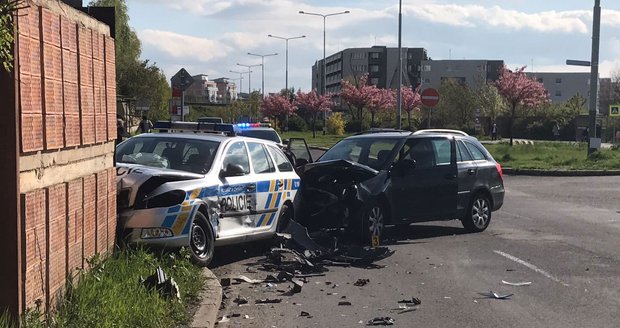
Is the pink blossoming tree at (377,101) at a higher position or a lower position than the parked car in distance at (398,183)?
higher

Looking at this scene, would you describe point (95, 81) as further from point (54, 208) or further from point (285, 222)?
point (285, 222)

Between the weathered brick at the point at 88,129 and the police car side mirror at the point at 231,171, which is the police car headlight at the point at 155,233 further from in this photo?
the weathered brick at the point at 88,129

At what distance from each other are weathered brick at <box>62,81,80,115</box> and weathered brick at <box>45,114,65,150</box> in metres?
0.17

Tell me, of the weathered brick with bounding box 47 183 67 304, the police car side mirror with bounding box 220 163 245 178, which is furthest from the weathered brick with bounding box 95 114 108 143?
the police car side mirror with bounding box 220 163 245 178

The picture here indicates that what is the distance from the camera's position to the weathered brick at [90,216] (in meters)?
6.49

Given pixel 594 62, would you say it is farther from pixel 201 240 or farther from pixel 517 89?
pixel 201 240

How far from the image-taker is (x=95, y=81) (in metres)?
6.82

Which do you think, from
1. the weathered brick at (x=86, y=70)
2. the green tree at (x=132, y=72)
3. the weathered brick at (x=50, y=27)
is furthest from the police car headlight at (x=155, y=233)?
the green tree at (x=132, y=72)

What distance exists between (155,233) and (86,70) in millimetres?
2510

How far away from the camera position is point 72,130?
20.0 ft

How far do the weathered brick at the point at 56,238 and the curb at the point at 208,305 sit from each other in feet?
3.66

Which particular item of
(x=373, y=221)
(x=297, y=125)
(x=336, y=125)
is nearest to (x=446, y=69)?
(x=297, y=125)

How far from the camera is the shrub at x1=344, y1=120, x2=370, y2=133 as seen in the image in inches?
2859

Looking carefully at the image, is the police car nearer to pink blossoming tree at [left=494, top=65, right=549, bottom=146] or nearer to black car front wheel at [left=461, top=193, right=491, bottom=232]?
black car front wheel at [left=461, top=193, right=491, bottom=232]
